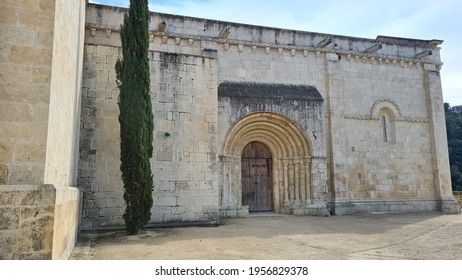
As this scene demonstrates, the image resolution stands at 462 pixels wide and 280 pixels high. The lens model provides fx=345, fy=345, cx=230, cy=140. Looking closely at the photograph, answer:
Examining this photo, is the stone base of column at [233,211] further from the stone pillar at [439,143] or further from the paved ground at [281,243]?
the stone pillar at [439,143]

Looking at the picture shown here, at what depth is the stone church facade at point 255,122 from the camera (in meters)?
7.47

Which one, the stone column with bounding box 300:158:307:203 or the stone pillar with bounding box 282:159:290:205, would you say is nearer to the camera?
the stone column with bounding box 300:158:307:203

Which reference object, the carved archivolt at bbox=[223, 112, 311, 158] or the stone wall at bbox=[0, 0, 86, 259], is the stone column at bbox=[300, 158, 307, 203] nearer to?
the carved archivolt at bbox=[223, 112, 311, 158]

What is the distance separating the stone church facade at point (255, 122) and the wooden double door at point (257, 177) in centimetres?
4

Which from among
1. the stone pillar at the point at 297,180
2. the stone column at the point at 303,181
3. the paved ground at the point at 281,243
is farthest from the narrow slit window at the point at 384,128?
the paved ground at the point at 281,243

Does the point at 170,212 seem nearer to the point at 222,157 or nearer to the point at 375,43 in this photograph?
the point at 222,157

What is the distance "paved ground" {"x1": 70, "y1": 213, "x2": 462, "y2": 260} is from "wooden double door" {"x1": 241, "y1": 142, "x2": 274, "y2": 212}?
122 inches

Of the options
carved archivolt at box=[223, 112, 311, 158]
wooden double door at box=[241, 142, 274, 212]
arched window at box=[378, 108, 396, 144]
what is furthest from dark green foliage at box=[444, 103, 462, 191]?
wooden double door at box=[241, 142, 274, 212]

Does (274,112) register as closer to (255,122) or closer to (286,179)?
(255,122)

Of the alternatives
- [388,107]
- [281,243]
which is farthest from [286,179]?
[281,243]

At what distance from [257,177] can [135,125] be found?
5.83 metres

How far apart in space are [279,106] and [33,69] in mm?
8298

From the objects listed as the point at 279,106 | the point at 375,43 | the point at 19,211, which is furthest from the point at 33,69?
the point at 375,43

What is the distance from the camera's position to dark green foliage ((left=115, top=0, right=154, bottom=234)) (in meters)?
6.77
